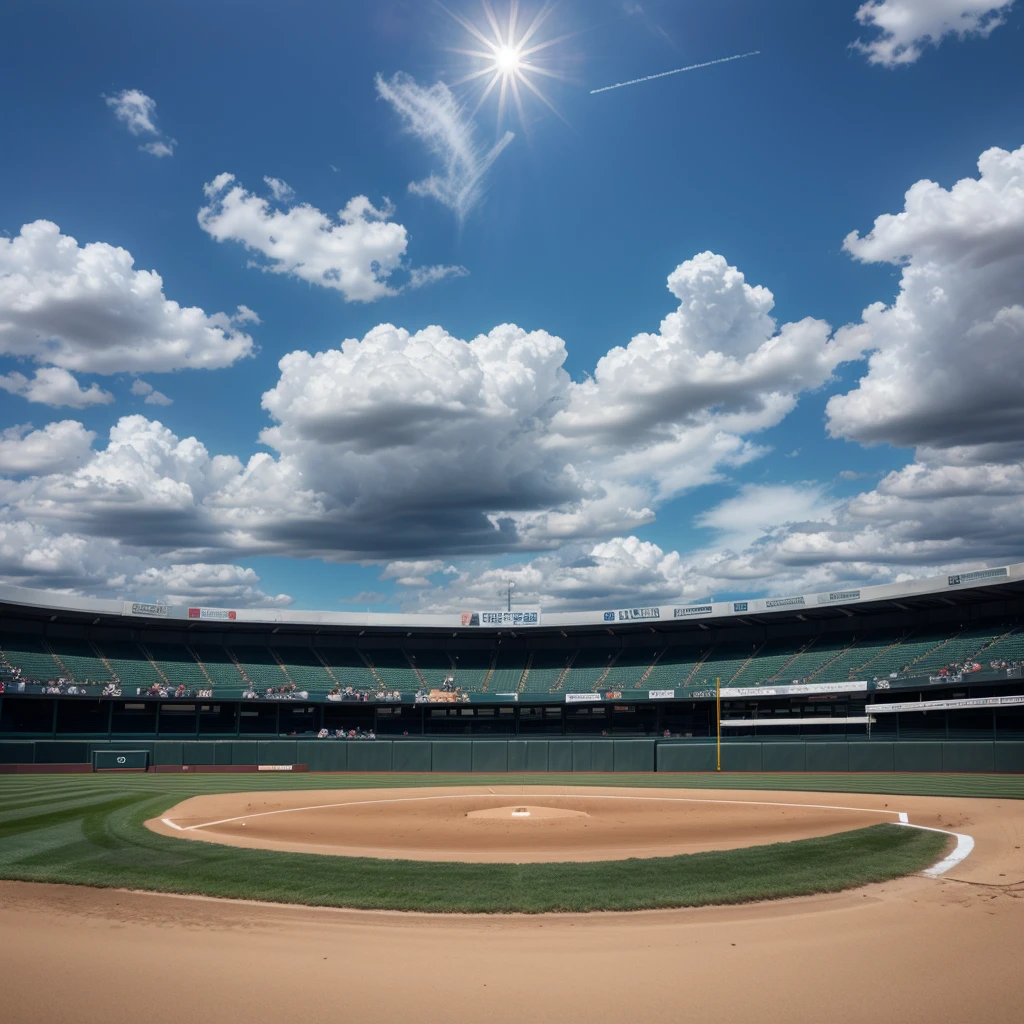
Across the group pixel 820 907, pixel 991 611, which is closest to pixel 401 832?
pixel 820 907

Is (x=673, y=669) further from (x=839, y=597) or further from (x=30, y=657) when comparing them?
(x=30, y=657)

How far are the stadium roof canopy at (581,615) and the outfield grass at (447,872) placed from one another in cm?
3809

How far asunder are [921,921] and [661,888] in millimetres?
3596

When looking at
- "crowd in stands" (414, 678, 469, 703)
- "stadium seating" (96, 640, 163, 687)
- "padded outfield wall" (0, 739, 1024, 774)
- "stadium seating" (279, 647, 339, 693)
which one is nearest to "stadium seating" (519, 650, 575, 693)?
"crowd in stands" (414, 678, 469, 703)

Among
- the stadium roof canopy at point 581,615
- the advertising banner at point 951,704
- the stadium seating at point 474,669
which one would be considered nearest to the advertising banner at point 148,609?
the stadium roof canopy at point 581,615

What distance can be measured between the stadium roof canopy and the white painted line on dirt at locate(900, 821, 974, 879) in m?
34.1

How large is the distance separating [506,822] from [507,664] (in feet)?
155

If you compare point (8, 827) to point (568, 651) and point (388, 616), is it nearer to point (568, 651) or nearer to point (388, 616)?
point (388, 616)

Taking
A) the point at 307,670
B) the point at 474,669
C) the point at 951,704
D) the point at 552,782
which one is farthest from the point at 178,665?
the point at 951,704

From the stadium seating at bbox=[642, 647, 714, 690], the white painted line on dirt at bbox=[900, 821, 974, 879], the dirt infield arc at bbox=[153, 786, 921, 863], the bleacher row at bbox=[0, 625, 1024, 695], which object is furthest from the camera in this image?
the stadium seating at bbox=[642, 647, 714, 690]

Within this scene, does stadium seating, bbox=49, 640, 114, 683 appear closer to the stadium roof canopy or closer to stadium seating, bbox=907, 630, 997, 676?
the stadium roof canopy

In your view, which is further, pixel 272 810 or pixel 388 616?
pixel 388 616

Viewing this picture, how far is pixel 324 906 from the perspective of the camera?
11852mm

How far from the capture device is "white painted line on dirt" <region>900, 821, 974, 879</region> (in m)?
13.8
